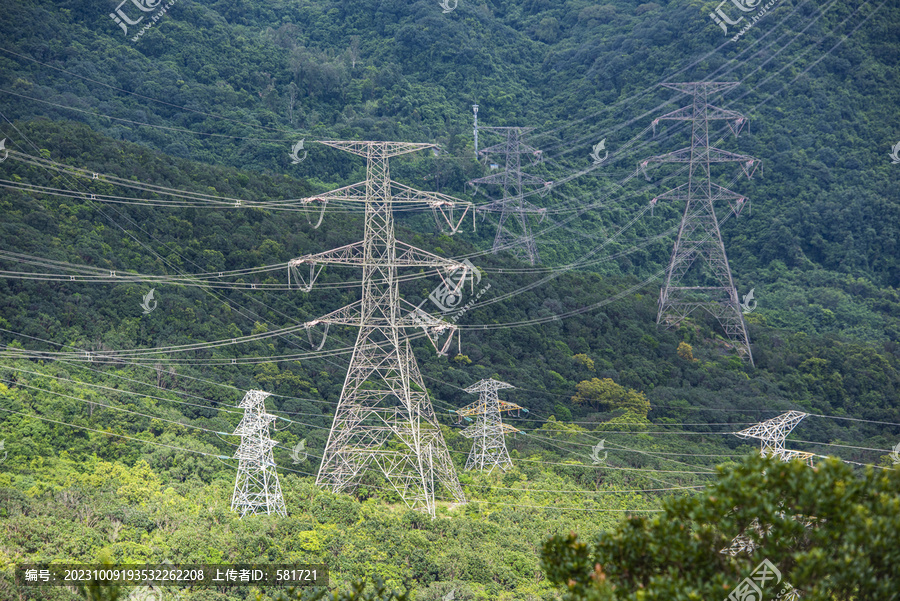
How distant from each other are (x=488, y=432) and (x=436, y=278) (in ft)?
65.7

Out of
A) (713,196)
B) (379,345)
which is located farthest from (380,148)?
(713,196)

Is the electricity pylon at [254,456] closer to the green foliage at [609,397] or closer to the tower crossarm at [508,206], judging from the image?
the green foliage at [609,397]

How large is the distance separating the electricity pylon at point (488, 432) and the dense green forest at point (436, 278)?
Result: 1.20 meters

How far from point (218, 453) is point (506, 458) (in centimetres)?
1533

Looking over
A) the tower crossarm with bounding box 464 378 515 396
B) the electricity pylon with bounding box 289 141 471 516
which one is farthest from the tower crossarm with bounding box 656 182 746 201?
the electricity pylon with bounding box 289 141 471 516

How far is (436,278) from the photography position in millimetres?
60781

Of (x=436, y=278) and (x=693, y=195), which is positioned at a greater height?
(x=693, y=195)

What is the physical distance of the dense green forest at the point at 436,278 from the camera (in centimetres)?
3086

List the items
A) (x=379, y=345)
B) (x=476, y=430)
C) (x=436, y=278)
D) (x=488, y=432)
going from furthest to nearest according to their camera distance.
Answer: (x=436, y=278), (x=488, y=432), (x=476, y=430), (x=379, y=345)

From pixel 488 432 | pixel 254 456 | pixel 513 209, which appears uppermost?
A: pixel 513 209

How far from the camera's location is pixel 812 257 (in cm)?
8419

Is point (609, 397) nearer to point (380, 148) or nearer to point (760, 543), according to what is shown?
point (380, 148)

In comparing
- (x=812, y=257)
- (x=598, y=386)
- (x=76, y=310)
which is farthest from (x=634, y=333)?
(x=76, y=310)

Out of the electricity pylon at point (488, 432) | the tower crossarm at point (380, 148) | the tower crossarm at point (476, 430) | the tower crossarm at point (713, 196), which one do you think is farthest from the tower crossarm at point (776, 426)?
the tower crossarm at point (713, 196)
